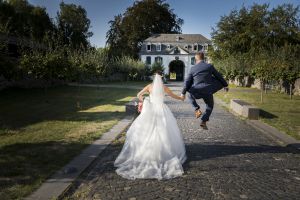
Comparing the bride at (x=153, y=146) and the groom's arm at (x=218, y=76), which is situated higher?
the groom's arm at (x=218, y=76)

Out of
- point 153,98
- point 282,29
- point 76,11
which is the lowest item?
point 153,98

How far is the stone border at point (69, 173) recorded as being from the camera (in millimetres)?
5191

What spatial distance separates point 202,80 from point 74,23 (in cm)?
6824

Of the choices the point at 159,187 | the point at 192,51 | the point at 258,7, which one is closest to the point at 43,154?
the point at 159,187

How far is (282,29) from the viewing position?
2290 inches

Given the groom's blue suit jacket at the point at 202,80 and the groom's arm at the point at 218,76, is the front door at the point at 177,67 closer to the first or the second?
the groom's arm at the point at 218,76

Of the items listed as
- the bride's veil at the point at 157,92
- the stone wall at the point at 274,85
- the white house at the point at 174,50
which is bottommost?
the stone wall at the point at 274,85

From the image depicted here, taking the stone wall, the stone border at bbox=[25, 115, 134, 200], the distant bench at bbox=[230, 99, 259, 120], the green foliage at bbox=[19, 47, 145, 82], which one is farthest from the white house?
the stone border at bbox=[25, 115, 134, 200]

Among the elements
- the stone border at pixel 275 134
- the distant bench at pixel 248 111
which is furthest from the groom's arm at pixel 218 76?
the distant bench at pixel 248 111

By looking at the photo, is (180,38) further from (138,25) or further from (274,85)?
(274,85)

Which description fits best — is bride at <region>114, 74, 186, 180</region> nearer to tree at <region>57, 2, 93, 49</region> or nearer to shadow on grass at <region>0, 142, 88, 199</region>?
shadow on grass at <region>0, 142, 88, 199</region>

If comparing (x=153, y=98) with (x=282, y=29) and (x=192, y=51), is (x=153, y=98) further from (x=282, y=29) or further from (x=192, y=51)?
(x=192, y=51)

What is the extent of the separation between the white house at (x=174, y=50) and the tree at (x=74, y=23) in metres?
14.2

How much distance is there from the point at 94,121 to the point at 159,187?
7.51 meters
